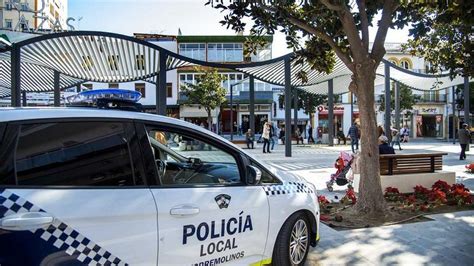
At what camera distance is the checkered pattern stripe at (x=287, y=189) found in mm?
4065

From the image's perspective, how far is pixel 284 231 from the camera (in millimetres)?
4164

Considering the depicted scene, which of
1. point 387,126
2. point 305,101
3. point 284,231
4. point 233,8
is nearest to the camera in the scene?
point 284,231

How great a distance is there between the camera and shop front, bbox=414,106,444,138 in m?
57.1

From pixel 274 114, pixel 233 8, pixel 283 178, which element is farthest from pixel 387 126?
pixel 274 114

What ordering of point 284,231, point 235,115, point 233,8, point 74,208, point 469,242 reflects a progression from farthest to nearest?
1. point 235,115
2. point 233,8
3. point 469,242
4. point 284,231
5. point 74,208

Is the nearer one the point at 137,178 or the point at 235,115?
the point at 137,178

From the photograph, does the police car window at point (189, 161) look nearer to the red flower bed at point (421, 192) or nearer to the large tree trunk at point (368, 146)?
the large tree trunk at point (368, 146)

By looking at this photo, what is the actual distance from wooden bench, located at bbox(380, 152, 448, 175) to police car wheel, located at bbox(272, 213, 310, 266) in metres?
4.94

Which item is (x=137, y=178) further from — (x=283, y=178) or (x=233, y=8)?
(x=233, y=8)

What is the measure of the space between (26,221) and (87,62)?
18.7m

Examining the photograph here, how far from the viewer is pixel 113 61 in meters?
20.2

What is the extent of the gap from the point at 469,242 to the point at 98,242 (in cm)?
479

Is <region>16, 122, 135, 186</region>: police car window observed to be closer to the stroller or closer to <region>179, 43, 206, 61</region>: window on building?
the stroller

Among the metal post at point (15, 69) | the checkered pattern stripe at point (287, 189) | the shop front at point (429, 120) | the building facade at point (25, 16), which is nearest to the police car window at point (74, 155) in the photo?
the checkered pattern stripe at point (287, 189)
